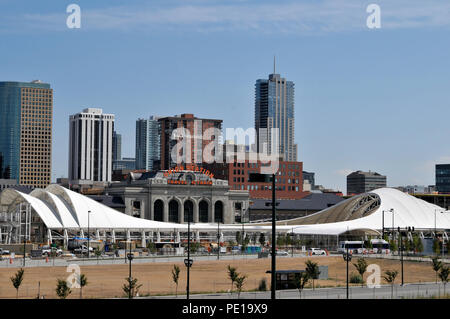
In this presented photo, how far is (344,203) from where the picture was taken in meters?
185

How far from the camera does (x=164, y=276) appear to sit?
277 ft

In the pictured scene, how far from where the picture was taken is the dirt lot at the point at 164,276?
220ft

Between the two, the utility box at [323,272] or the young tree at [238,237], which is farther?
the young tree at [238,237]

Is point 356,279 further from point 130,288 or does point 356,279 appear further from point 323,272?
point 130,288

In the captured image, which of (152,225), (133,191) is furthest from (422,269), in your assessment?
(133,191)

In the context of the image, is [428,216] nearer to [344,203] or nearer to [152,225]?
[344,203]

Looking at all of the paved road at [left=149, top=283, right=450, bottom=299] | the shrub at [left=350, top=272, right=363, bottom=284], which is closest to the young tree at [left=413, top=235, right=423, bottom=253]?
the shrub at [left=350, top=272, right=363, bottom=284]

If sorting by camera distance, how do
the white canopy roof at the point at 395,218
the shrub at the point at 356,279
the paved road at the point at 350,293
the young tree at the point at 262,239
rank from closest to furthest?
1. the paved road at the point at 350,293
2. the shrub at the point at 356,279
3. the white canopy roof at the point at 395,218
4. the young tree at the point at 262,239

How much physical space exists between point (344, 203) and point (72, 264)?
327 feet

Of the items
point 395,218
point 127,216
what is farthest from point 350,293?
point 395,218

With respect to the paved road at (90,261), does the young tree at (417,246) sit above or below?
above

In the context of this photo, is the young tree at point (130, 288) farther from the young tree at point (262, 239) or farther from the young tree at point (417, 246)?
the young tree at point (262, 239)

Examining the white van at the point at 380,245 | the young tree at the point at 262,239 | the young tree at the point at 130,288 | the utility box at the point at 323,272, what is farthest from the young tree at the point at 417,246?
the young tree at the point at 130,288
